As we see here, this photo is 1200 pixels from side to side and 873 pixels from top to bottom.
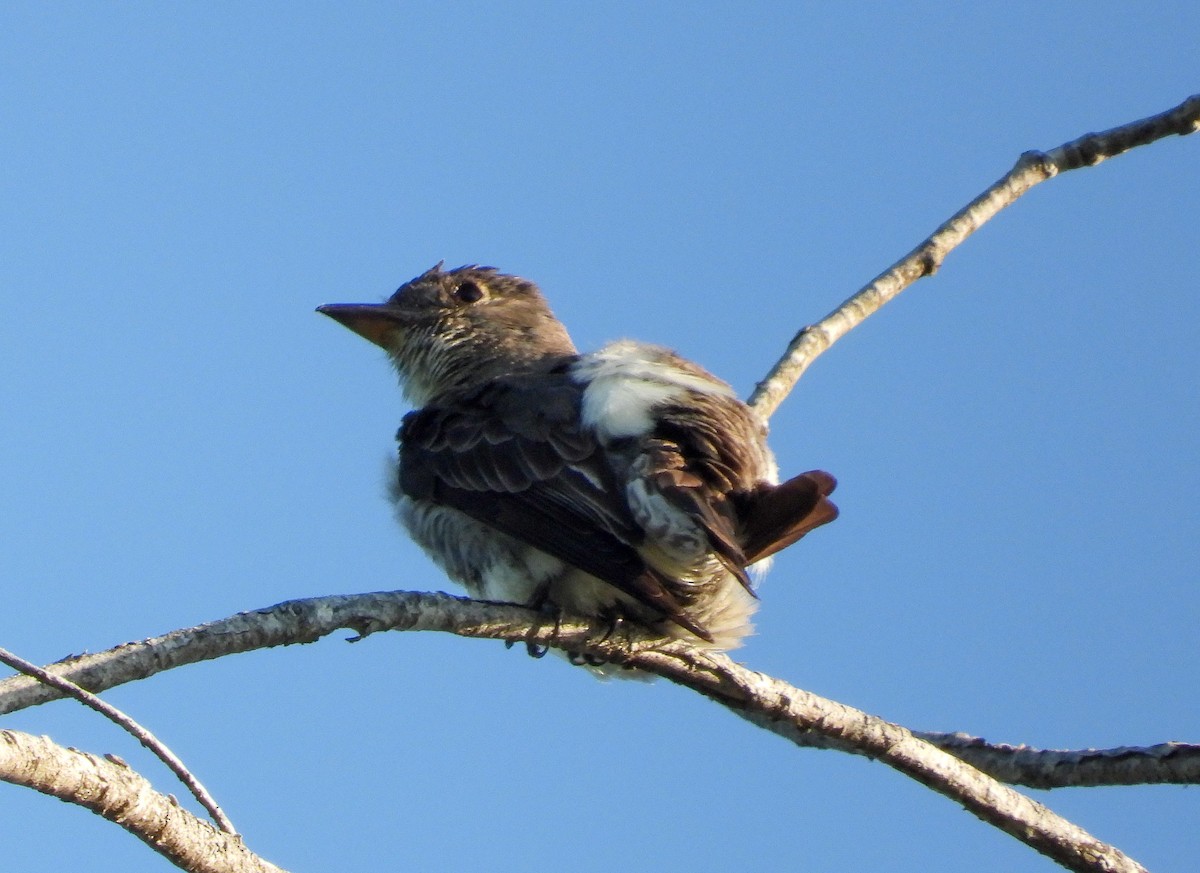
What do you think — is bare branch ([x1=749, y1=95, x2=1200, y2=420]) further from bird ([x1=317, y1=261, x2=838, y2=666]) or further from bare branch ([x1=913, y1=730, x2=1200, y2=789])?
bare branch ([x1=913, y1=730, x2=1200, y2=789])

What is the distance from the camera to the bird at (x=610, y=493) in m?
4.39

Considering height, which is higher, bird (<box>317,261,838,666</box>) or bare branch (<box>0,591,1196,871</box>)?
bird (<box>317,261,838,666</box>)

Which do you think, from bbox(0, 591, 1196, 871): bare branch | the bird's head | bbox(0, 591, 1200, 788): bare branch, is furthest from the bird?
the bird's head

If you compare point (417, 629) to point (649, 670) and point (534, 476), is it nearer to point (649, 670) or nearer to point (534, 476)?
point (649, 670)

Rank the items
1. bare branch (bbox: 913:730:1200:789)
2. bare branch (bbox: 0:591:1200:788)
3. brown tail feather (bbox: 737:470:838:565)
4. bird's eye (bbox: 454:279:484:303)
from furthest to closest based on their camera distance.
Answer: bird's eye (bbox: 454:279:484:303) < brown tail feather (bbox: 737:470:838:565) < bare branch (bbox: 913:730:1200:789) < bare branch (bbox: 0:591:1200:788)

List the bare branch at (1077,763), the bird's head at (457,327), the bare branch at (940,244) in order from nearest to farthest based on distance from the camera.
A: the bare branch at (1077,763), the bare branch at (940,244), the bird's head at (457,327)

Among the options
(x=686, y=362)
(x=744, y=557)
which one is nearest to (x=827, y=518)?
(x=744, y=557)

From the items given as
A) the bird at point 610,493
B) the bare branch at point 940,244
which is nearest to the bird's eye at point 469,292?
the bird at point 610,493

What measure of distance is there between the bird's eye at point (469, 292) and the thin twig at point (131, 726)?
4.29 m

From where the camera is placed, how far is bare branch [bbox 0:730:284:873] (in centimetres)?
250

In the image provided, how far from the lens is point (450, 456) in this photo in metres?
5.34

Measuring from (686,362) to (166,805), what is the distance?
3325mm

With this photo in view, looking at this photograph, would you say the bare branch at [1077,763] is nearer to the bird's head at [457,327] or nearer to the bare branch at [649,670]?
the bare branch at [649,670]

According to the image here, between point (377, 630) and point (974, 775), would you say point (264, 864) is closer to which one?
point (377, 630)
